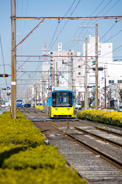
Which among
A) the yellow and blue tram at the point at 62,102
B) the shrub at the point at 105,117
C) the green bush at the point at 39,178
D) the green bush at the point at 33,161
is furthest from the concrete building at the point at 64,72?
the green bush at the point at 39,178

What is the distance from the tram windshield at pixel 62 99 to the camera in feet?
124

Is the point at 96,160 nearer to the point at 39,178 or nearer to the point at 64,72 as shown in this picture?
the point at 39,178

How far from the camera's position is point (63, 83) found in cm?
15325

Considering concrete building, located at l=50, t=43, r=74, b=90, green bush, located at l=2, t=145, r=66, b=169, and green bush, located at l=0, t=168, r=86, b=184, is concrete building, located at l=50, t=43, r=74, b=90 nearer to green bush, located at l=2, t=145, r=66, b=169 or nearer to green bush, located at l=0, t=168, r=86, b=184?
green bush, located at l=2, t=145, r=66, b=169

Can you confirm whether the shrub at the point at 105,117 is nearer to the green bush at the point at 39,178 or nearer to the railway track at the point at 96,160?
the railway track at the point at 96,160

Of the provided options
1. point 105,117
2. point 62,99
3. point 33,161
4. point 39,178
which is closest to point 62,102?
point 62,99

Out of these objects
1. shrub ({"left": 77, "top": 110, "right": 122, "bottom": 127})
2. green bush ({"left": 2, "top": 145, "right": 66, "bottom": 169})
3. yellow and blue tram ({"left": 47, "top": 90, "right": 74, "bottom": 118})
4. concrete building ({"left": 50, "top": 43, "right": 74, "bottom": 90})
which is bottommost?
shrub ({"left": 77, "top": 110, "right": 122, "bottom": 127})

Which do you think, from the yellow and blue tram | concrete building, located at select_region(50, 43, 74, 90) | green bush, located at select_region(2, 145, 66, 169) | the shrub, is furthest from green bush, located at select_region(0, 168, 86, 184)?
concrete building, located at select_region(50, 43, 74, 90)

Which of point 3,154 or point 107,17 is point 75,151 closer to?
point 3,154

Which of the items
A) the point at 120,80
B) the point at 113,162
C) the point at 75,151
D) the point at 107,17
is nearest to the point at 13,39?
the point at 107,17

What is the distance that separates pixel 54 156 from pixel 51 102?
31.5 metres

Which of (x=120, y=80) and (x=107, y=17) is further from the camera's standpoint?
(x=120, y=80)

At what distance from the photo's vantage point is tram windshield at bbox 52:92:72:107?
37656mm

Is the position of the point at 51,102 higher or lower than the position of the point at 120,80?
lower
